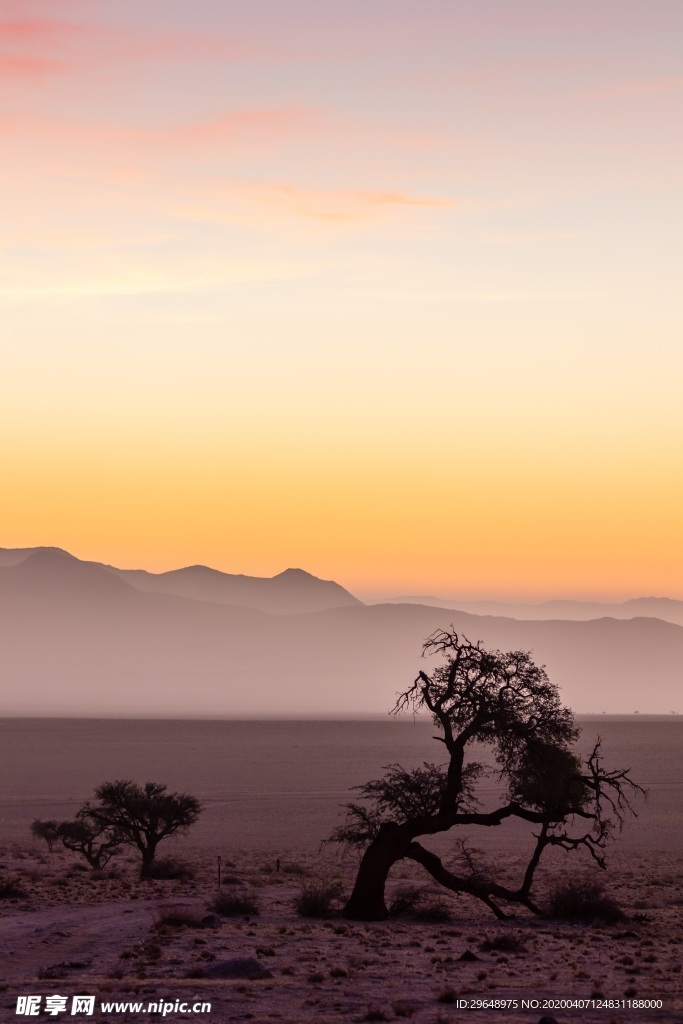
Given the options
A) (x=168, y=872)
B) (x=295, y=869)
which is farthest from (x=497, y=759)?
(x=295, y=869)

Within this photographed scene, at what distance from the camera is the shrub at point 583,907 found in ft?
87.1

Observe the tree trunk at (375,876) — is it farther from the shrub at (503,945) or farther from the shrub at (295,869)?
the shrub at (295,869)

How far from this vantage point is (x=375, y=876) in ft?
84.7

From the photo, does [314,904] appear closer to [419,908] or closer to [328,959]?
[419,908]

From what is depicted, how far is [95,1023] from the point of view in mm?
16016

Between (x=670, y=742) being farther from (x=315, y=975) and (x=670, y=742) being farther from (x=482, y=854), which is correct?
(x=315, y=975)

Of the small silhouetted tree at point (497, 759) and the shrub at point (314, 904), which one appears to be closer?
the small silhouetted tree at point (497, 759)

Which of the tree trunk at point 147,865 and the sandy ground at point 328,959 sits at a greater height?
the sandy ground at point 328,959

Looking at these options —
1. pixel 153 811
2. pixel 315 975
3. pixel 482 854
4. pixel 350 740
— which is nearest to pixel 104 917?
pixel 315 975

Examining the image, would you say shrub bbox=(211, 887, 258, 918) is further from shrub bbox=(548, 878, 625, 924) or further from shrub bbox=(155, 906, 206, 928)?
shrub bbox=(548, 878, 625, 924)

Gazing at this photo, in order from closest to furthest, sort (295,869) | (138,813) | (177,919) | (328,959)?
1. (328,959)
2. (177,919)
3. (295,869)
4. (138,813)

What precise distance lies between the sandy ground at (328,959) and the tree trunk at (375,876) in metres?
0.43

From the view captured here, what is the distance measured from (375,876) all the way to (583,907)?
4998 millimetres

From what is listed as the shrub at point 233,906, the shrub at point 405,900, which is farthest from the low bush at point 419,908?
the shrub at point 233,906
